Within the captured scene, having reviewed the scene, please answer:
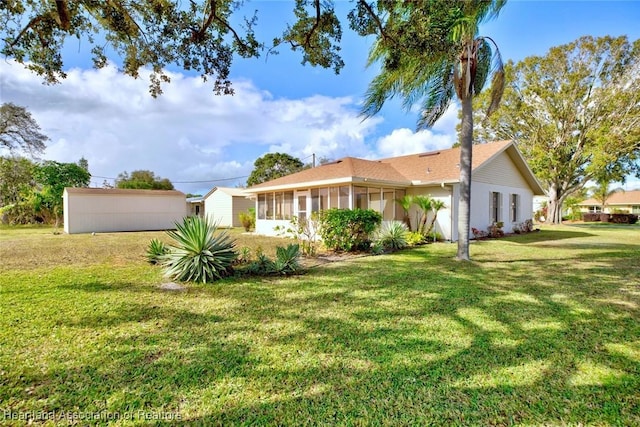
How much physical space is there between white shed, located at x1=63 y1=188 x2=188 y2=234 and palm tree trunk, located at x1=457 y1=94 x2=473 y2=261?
71.4ft

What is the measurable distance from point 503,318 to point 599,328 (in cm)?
114

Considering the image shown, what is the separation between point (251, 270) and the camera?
7.54 meters

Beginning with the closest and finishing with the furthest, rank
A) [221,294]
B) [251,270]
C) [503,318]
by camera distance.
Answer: [503,318] → [221,294] → [251,270]

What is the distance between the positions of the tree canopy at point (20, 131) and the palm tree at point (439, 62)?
31851 millimetres

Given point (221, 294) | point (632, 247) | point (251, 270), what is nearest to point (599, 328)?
point (221, 294)

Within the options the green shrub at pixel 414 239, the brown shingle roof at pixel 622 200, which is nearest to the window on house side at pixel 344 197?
the green shrub at pixel 414 239

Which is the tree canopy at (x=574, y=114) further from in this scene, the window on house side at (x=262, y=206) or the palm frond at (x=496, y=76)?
the window on house side at (x=262, y=206)

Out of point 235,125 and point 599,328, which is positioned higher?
point 235,125

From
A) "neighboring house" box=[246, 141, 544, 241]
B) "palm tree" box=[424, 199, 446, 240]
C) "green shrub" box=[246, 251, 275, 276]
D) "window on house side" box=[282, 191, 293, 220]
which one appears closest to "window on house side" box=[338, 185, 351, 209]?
"neighboring house" box=[246, 141, 544, 241]

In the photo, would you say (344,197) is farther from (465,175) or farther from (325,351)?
(325,351)

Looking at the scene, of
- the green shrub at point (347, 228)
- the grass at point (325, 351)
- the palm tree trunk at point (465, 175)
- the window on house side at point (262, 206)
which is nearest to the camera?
the grass at point (325, 351)

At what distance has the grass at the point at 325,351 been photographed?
2.56 meters

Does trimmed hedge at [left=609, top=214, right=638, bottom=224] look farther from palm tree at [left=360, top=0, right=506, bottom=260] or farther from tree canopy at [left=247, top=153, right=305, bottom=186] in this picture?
tree canopy at [left=247, top=153, right=305, bottom=186]

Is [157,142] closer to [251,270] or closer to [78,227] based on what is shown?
[78,227]
